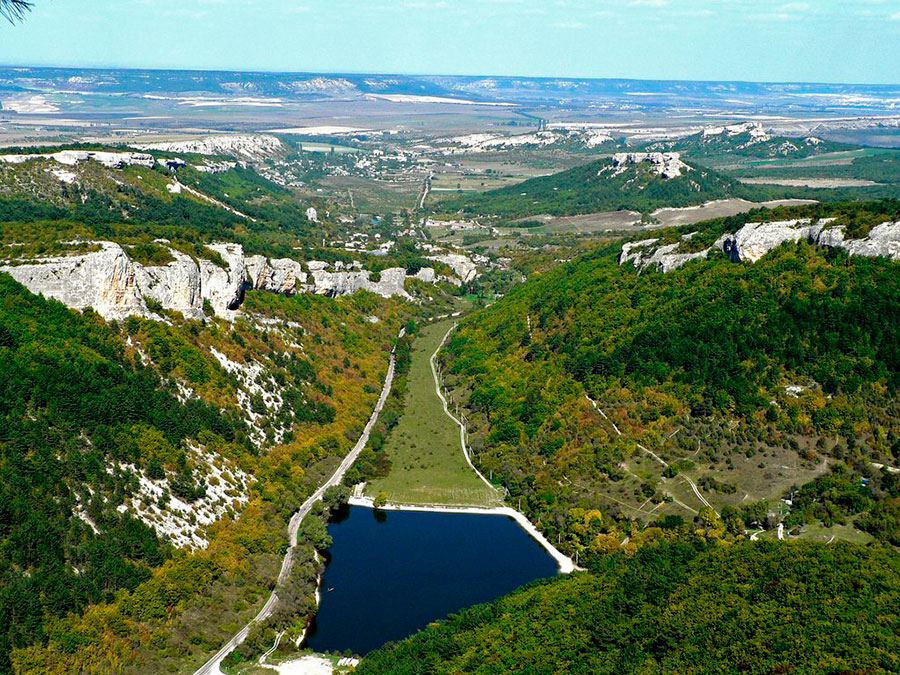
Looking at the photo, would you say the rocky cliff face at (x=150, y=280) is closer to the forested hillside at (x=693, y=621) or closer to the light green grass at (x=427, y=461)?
the light green grass at (x=427, y=461)

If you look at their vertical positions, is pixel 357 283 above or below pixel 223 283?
below

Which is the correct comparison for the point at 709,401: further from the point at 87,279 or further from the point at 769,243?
the point at 87,279

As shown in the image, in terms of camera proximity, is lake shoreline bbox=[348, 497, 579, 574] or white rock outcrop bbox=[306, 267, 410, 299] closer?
lake shoreline bbox=[348, 497, 579, 574]

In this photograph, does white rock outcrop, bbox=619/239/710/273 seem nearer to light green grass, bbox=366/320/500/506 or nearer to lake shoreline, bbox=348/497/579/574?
light green grass, bbox=366/320/500/506

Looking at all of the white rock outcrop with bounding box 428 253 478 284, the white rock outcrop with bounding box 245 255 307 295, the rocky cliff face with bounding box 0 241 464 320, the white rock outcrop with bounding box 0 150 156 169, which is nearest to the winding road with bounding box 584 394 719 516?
the rocky cliff face with bounding box 0 241 464 320

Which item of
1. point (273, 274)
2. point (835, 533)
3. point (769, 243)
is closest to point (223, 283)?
point (273, 274)
